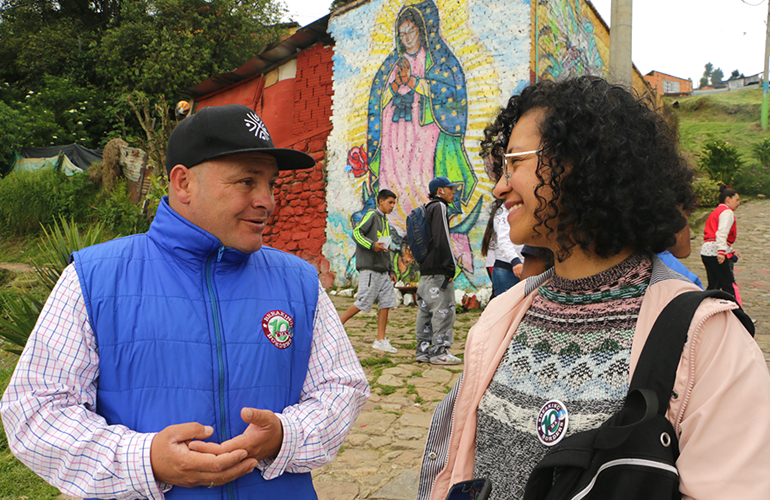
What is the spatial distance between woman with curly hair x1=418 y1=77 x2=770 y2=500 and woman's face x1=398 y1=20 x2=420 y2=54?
927 cm

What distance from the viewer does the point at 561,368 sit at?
4.70 feet

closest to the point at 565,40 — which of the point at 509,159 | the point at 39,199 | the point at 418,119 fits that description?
the point at 418,119

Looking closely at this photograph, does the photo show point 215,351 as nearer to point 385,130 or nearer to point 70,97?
point 385,130

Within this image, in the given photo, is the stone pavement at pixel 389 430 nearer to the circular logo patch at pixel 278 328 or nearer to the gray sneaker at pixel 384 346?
the gray sneaker at pixel 384 346

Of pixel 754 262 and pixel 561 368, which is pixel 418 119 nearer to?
pixel 754 262

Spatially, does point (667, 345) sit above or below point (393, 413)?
above

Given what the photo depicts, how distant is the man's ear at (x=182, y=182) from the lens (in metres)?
1.73

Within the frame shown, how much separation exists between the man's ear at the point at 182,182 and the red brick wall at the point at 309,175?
390 inches

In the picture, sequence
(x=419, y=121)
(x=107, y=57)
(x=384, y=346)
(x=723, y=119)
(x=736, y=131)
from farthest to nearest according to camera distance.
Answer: (x=723, y=119), (x=736, y=131), (x=107, y=57), (x=419, y=121), (x=384, y=346)

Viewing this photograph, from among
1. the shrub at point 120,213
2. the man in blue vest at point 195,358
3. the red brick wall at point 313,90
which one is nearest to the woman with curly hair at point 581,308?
the man in blue vest at point 195,358

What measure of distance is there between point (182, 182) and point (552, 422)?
1345 mm

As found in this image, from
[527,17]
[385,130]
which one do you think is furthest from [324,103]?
[527,17]

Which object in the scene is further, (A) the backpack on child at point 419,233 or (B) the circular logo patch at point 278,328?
(A) the backpack on child at point 419,233

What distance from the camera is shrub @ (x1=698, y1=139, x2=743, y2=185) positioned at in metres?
19.7
